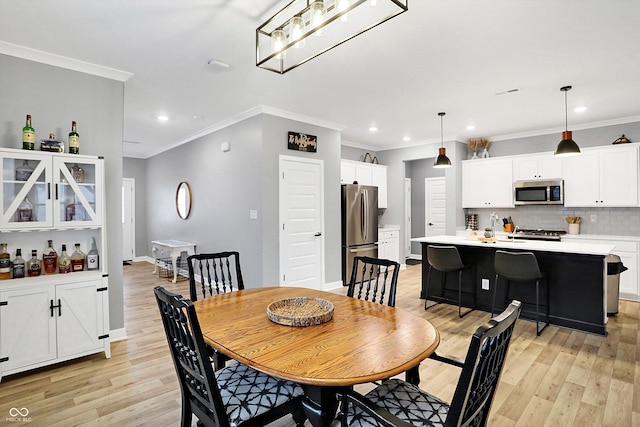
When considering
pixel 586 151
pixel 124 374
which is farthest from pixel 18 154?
pixel 586 151

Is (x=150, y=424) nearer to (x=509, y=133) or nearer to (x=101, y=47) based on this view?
(x=101, y=47)

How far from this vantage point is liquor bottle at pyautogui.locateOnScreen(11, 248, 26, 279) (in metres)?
2.72

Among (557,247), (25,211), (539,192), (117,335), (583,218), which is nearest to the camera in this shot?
(25,211)

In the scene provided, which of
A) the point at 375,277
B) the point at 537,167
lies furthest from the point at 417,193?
the point at 375,277

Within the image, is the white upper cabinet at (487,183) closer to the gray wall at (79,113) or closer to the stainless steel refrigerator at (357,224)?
the stainless steel refrigerator at (357,224)

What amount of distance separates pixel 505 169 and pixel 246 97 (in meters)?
4.62

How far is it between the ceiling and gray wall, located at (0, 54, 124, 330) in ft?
0.77

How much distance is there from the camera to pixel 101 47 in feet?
9.16

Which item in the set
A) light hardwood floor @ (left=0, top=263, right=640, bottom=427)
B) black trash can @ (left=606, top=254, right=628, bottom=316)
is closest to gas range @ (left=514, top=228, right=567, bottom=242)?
black trash can @ (left=606, top=254, right=628, bottom=316)

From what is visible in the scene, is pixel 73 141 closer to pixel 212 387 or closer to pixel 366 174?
pixel 212 387

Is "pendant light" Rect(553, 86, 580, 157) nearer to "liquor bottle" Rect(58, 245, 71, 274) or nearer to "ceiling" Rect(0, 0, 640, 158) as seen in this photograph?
"ceiling" Rect(0, 0, 640, 158)

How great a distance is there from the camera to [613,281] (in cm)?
395

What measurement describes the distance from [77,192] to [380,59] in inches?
115

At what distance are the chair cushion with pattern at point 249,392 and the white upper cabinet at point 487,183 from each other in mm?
5630
